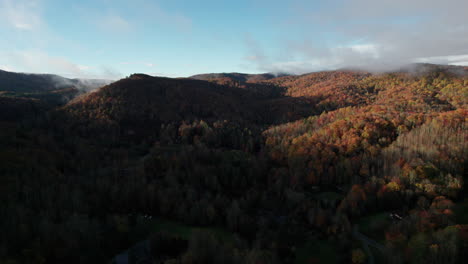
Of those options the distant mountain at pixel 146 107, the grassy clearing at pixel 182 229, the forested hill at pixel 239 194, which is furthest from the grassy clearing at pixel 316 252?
the distant mountain at pixel 146 107

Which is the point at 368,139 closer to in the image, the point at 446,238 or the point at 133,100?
the point at 446,238

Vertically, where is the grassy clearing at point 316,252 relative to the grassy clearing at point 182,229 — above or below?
below

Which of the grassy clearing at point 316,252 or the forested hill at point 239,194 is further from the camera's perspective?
the grassy clearing at point 316,252

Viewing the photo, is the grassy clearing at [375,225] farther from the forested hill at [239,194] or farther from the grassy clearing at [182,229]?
the grassy clearing at [182,229]

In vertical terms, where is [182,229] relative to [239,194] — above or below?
above

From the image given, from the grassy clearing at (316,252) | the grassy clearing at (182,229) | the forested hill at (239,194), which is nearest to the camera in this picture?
the forested hill at (239,194)

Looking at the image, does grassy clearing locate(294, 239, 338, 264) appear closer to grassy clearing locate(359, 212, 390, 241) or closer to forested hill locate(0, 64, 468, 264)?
forested hill locate(0, 64, 468, 264)

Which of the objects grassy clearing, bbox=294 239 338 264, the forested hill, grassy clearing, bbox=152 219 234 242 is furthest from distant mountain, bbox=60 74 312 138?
grassy clearing, bbox=294 239 338 264

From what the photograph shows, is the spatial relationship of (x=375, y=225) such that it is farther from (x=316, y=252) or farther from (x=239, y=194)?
(x=239, y=194)

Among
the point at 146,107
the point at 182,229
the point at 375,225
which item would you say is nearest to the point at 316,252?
the point at 375,225
